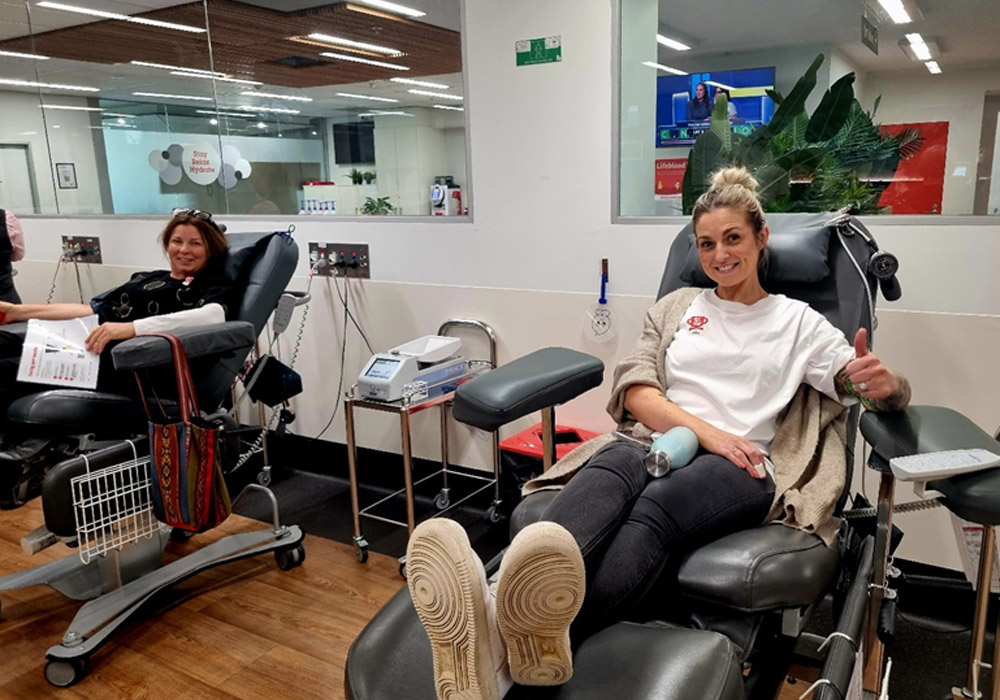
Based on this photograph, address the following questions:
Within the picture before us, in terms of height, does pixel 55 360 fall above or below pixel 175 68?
below

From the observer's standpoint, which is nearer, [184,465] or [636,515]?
[636,515]

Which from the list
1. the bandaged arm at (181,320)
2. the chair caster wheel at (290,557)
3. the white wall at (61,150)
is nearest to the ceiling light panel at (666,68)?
the bandaged arm at (181,320)

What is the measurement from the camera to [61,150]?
416 centimetres

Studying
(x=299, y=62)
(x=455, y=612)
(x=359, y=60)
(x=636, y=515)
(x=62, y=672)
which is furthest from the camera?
(x=299, y=62)

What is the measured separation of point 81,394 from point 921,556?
2352 mm

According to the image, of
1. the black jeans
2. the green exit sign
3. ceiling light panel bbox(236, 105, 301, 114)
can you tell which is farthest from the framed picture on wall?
the black jeans

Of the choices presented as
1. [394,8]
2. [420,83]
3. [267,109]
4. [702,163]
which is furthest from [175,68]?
[702,163]

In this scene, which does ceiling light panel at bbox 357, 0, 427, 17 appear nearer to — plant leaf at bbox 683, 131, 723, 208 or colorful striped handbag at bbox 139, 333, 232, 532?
plant leaf at bbox 683, 131, 723, 208

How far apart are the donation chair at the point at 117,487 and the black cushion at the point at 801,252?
1340mm

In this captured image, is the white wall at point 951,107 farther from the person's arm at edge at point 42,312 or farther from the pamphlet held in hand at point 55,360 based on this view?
the person's arm at edge at point 42,312

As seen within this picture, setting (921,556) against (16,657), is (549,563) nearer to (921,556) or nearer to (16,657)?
(921,556)

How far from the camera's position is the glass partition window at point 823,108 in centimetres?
204

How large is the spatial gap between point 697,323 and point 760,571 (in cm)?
65

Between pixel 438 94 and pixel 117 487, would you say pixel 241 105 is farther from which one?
pixel 117 487
